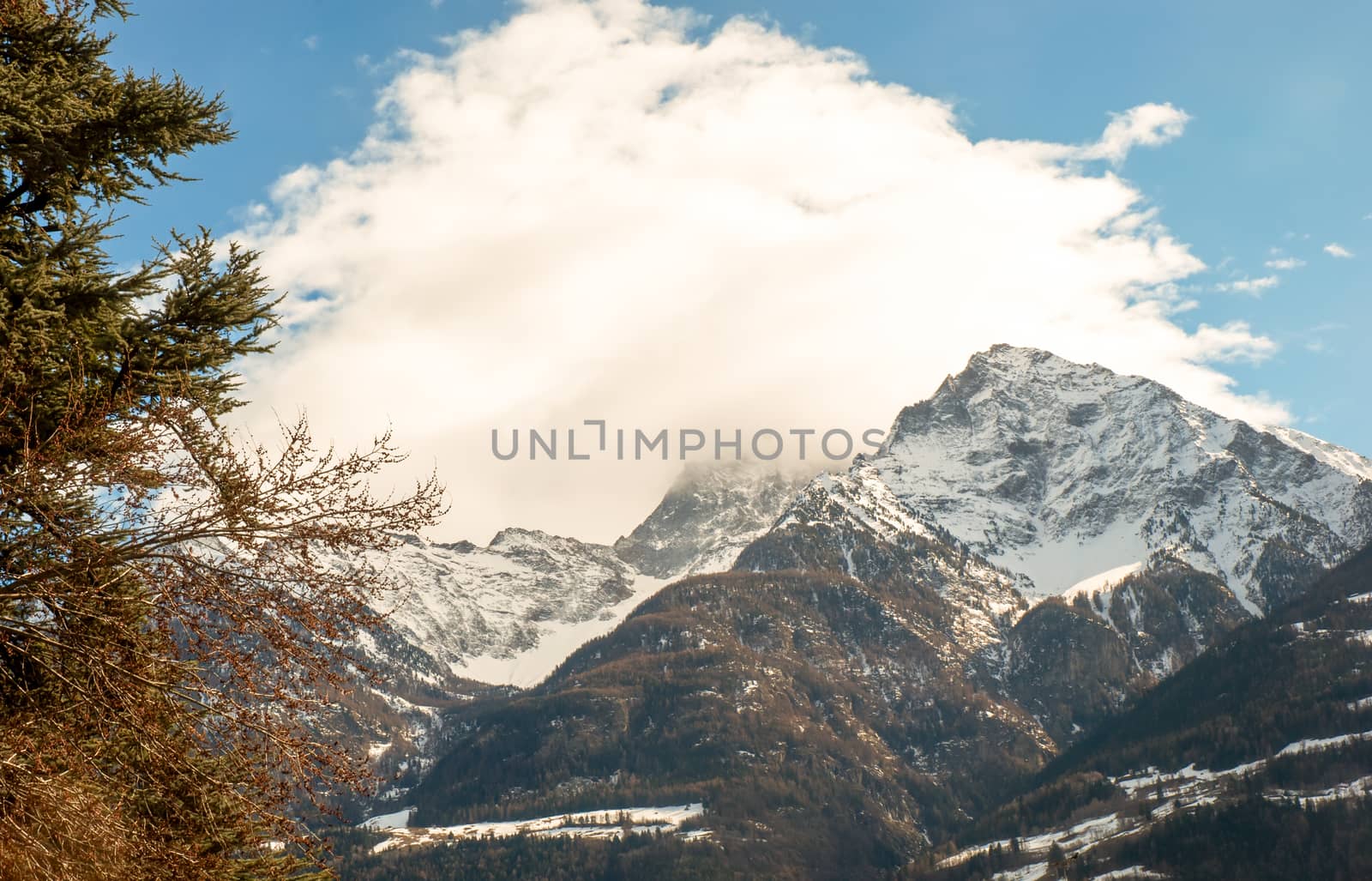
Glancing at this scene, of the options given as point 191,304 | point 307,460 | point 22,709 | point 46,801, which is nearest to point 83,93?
point 191,304

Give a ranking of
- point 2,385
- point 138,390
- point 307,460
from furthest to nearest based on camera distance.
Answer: point 138,390
point 307,460
point 2,385

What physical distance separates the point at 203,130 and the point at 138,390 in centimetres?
399

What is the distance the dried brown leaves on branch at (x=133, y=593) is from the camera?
1115cm

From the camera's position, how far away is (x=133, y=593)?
515 inches

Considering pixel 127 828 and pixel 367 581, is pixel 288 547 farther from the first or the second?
pixel 127 828

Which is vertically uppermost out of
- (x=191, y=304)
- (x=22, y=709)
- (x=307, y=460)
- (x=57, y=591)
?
(x=191, y=304)

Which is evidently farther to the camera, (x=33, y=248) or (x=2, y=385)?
(x=33, y=248)

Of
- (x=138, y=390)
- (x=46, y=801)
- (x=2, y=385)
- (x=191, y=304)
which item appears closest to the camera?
(x=46, y=801)

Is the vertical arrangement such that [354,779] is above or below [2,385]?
below

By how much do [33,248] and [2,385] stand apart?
3.98 metres

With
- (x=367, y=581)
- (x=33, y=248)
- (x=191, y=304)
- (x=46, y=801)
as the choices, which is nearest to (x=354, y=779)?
(x=367, y=581)

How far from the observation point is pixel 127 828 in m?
11.6

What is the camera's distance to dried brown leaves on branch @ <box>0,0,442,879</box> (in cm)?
1115

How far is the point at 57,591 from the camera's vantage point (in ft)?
36.8
